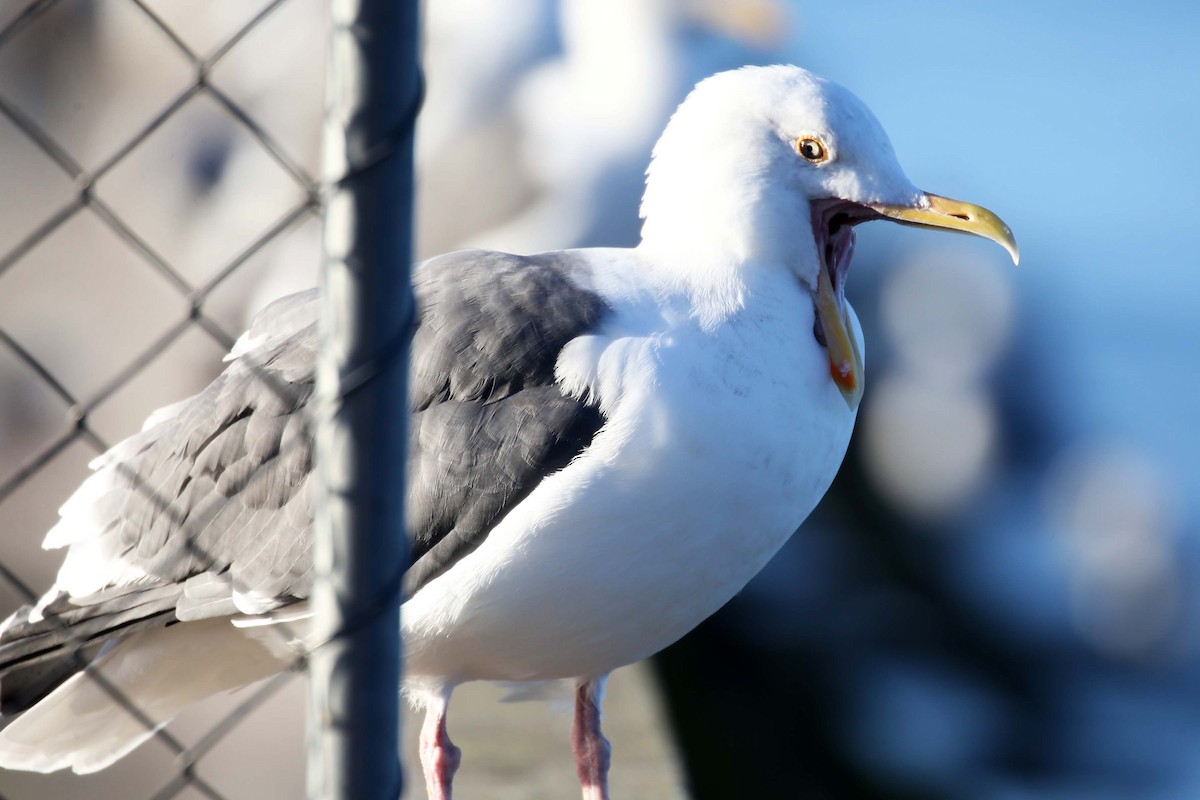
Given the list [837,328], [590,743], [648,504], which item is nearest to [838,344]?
[837,328]

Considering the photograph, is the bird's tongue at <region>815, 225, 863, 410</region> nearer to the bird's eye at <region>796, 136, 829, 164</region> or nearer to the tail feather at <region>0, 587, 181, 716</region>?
the bird's eye at <region>796, 136, 829, 164</region>

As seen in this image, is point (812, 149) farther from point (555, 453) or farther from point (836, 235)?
point (555, 453)

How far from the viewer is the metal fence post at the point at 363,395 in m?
0.89

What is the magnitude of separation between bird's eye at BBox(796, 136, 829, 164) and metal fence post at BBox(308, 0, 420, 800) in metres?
1.07

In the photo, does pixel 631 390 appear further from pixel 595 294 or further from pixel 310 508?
pixel 310 508

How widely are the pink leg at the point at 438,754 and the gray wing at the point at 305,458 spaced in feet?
0.81

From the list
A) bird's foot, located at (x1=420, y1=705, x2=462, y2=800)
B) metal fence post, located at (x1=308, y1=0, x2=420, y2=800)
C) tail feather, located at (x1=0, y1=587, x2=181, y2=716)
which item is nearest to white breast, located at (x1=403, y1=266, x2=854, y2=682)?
bird's foot, located at (x1=420, y1=705, x2=462, y2=800)

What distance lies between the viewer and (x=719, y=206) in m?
1.92

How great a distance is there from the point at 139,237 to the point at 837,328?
2.79 meters

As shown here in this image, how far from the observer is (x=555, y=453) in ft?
5.71

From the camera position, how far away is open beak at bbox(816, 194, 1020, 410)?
190cm

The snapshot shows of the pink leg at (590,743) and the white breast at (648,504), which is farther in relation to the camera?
the pink leg at (590,743)

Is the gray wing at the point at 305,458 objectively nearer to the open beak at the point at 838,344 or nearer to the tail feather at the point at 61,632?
the tail feather at the point at 61,632

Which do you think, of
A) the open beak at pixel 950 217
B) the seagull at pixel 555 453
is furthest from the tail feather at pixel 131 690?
the open beak at pixel 950 217
